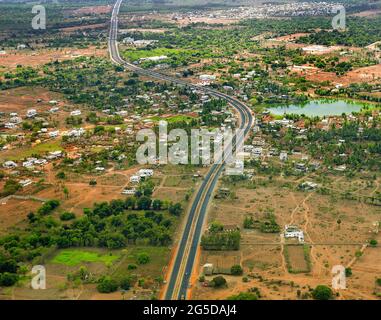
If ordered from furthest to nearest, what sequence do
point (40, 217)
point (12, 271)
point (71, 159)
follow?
point (71, 159), point (40, 217), point (12, 271)

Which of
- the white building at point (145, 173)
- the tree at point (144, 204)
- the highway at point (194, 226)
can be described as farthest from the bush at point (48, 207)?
the highway at point (194, 226)

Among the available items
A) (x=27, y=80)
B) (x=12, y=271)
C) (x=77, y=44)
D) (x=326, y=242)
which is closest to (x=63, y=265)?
(x=12, y=271)

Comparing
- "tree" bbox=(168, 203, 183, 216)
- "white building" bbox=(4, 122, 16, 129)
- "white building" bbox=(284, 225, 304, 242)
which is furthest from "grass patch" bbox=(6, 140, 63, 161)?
"white building" bbox=(284, 225, 304, 242)

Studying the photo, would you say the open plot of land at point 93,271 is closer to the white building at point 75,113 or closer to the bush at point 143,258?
the bush at point 143,258

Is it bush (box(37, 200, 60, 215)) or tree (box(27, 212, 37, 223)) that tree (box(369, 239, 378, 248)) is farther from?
tree (box(27, 212, 37, 223))

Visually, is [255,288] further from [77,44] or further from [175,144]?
[77,44]
